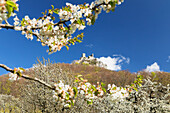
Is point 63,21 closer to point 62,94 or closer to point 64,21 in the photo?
point 64,21

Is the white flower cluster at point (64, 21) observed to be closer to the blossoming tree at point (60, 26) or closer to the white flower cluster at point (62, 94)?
the blossoming tree at point (60, 26)

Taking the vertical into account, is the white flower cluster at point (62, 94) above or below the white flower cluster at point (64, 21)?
below

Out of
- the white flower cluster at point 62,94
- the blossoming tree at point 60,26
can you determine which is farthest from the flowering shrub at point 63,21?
the white flower cluster at point 62,94

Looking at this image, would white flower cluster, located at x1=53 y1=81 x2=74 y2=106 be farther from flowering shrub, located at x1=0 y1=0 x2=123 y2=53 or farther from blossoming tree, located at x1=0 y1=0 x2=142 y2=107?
flowering shrub, located at x1=0 y1=0 x2=123 y2=53

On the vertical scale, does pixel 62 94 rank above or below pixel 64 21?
below

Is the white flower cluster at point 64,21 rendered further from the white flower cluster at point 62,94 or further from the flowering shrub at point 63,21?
the white flower cluster at point 62,94

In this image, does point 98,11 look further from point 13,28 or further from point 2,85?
point 2,85

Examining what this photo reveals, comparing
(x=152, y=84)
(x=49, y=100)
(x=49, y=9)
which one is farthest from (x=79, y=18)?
(x=152, y=84)

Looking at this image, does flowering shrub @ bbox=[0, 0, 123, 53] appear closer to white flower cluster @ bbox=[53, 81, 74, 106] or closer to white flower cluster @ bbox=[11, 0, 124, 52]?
white flower cluster @ bbox=[11, 0, 124, 52]

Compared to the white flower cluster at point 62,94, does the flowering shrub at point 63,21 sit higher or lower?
higher

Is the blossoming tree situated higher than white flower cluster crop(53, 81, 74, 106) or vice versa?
the blossoming tree

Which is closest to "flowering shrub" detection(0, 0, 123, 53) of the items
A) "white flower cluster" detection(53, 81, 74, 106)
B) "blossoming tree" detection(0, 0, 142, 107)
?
"blossoming tree" detection(0, 0, 142, 107)

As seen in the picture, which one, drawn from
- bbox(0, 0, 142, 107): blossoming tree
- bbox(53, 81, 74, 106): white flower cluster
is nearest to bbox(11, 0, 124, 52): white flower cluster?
bbox(0, 0, 142, 107): blossoming tree

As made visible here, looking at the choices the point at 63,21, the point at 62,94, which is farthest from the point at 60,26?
the point at 62,94
